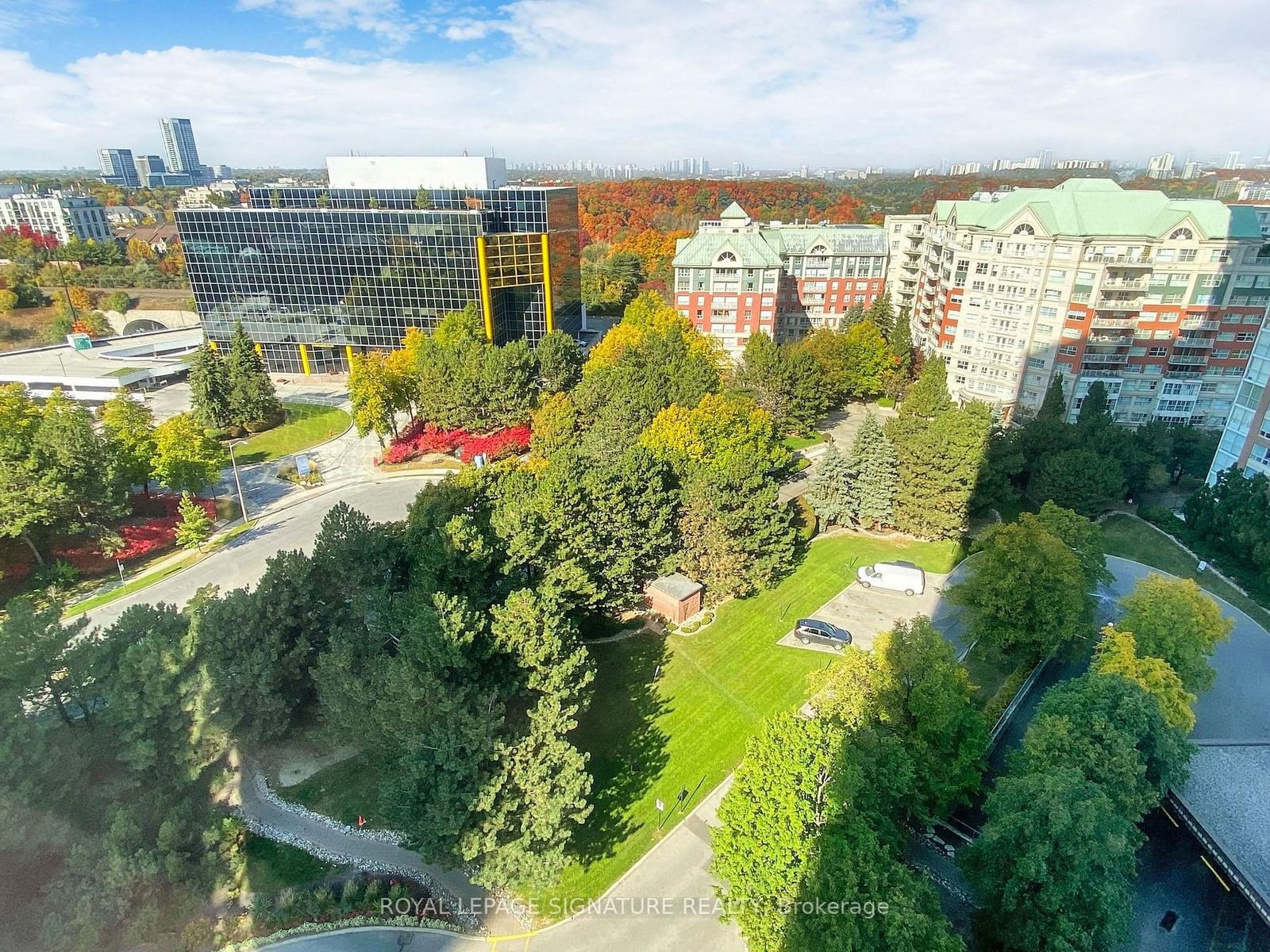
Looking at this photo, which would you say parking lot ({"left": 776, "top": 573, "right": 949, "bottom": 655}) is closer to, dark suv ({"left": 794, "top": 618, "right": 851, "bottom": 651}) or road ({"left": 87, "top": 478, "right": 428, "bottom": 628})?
dark suv ({"left": 794, "top": 618, "right": 851, "bottom": 651})

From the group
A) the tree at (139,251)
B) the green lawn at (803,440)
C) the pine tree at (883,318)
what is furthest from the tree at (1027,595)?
the tree at (139,251)

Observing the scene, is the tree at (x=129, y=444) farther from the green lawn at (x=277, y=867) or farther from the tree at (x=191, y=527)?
the green lawn at (x=277, y=867)

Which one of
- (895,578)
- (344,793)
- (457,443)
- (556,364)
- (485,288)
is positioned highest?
(485,288)

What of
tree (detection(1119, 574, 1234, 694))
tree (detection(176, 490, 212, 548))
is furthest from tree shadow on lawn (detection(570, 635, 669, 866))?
tree (detection(176, 490, 212, 548))

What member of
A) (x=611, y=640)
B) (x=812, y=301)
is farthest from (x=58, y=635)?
(x=812, y=301)

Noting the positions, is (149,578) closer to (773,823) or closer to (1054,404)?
(773,823)

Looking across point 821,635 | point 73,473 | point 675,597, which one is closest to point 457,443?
point 73,473

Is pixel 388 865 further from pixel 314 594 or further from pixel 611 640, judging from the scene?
pixel 611 640
